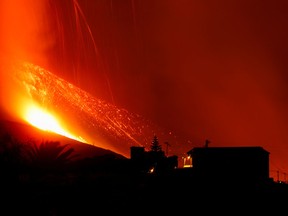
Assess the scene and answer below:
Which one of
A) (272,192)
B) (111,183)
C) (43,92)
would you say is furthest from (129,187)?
(43,92)

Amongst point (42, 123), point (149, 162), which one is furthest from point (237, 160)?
point (42, 123)

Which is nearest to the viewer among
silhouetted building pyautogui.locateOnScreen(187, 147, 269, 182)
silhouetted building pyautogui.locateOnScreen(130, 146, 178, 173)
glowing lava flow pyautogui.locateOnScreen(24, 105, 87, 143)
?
silhouetted building pyautogui.locateOnScreen(130, 146, 178, 173)

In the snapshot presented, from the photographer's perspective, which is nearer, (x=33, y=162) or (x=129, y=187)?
(x=129, y=187)

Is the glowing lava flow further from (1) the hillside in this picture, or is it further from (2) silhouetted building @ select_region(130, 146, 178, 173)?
(2) silhouetted building @ select_region(130, 146, 178, 173)

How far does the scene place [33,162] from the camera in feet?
86.9

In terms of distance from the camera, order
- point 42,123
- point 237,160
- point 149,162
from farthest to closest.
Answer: point 42,123 → point 237,160 → point 149,162

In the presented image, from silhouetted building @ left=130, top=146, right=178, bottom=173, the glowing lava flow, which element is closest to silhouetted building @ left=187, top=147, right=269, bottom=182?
silhouetted building @ left=130, top=146, right=178, bottom=173

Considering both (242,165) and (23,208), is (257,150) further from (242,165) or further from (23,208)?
(23,208)

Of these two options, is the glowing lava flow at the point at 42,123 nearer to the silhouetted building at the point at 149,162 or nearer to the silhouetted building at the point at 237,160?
the silhouetted building at the point at 149,162

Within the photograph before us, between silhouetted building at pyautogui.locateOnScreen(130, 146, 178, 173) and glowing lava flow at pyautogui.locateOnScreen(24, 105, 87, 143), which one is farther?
glowing lava flow at pyautogui.locateOnScreen(24, 105, 87, 143)

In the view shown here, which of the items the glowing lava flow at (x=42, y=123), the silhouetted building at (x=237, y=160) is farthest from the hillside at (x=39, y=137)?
the silhouetted building at (x=237, y=160)

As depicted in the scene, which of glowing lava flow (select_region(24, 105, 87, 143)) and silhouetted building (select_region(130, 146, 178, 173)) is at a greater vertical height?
glowing lava flow (select_region(24, 105, 87, 143))

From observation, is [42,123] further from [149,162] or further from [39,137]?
[149,162]

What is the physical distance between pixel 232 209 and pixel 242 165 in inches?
904
